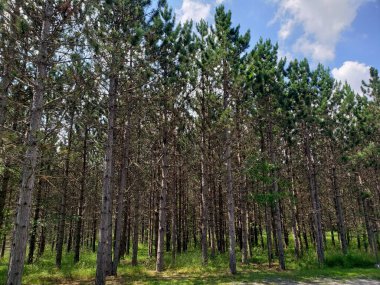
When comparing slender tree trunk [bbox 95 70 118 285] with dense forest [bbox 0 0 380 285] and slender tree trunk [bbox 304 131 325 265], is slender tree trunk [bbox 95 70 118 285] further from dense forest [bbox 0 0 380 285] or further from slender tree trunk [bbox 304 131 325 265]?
slender tree trunk [bbox 304 131 325 265]

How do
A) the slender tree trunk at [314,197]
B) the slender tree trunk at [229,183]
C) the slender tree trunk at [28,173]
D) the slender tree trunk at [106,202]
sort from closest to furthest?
the slender tree trunk at [28,173] < the slender tree trunk at [106,202] < the slender tree trunk at [229,183] < the slender tree trunk at [314,197]

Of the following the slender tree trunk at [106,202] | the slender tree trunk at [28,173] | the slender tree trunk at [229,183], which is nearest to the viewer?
the slender tree trunk at [28,173]

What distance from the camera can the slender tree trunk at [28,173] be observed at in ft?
22.8

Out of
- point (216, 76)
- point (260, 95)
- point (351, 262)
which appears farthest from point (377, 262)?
point (216, 76)

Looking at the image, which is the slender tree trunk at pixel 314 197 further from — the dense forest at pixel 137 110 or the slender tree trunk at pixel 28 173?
the slender tree trunk at pixel 28 173

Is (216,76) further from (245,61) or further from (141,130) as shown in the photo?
(141,130)

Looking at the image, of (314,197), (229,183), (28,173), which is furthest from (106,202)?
(314,197)

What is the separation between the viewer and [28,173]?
7.36 m

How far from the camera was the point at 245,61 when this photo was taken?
16.6 m

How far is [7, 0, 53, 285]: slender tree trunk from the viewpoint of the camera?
6961 millimetres

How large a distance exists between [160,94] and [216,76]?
364cm

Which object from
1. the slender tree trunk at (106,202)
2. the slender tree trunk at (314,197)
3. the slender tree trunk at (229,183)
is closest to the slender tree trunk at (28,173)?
the slender tree trunk at (106,202)

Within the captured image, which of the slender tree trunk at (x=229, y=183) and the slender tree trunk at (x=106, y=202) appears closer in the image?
the slender tree trunk at (x=106, y=202)

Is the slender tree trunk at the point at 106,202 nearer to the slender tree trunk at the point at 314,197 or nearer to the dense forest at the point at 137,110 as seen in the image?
the dense forest at the point at 137,110
